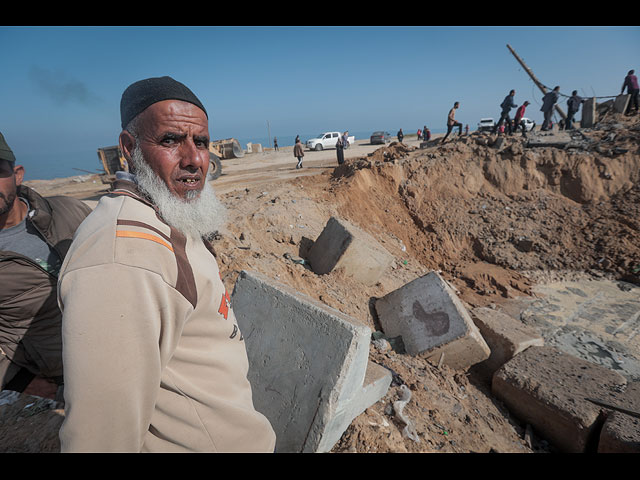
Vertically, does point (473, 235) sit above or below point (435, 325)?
below

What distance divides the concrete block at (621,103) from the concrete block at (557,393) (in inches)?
485

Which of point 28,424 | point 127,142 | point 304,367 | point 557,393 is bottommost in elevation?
point 557,393

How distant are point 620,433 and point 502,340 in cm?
144

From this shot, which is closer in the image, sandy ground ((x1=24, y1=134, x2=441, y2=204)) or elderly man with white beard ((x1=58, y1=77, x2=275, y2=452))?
elderly man with white beard ((x1=58, y1=77, x2=275, y2=452))

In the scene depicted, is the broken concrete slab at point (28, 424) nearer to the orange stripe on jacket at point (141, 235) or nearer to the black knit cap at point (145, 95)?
the orange stripe on jacket at point (141, 235)

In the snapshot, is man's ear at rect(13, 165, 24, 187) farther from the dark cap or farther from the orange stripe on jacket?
the orange stripe on jacket

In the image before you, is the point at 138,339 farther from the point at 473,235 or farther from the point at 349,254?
the point at 473,235

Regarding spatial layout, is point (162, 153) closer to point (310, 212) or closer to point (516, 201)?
point (310, 212)

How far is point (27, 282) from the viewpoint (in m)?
1.67

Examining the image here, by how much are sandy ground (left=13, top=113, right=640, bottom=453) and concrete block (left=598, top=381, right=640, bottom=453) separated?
67 centimetres

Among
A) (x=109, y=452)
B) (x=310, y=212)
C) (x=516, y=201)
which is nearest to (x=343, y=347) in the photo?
(x=109, y=452)

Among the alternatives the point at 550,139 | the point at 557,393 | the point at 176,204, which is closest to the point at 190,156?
the point at 176,204

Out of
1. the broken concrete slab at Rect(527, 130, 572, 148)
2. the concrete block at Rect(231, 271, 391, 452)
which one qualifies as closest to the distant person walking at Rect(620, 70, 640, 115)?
the broken concrete slab at Rect(527, 130, 572, 148)

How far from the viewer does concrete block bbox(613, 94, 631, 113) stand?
421 inches
